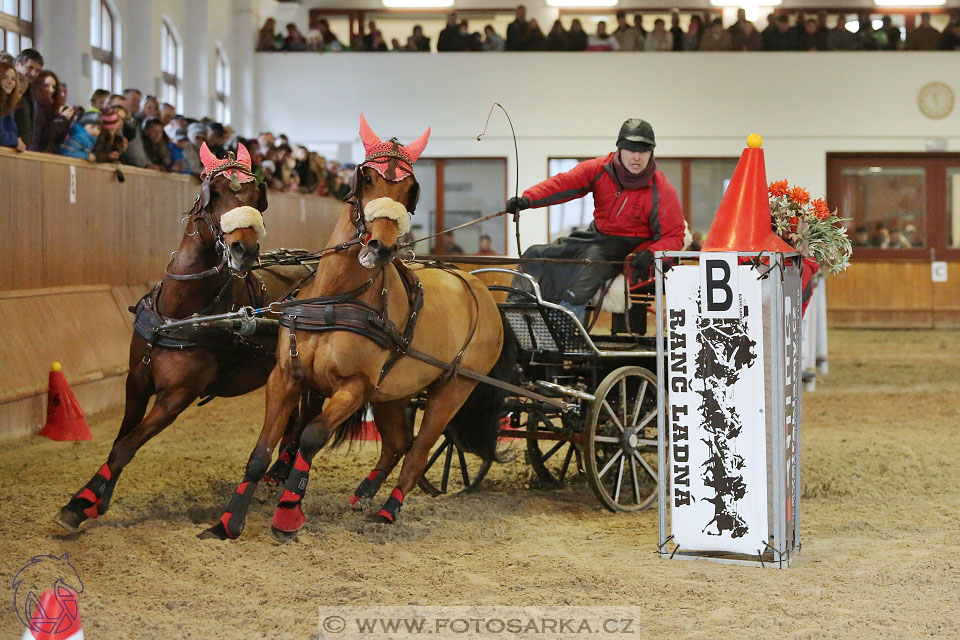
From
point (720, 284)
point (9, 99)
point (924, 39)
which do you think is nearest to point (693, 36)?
point (924, 39)

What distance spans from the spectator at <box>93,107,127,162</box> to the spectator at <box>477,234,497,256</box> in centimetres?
1119

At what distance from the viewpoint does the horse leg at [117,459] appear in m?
4.75

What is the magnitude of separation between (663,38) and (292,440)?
16.8 metres

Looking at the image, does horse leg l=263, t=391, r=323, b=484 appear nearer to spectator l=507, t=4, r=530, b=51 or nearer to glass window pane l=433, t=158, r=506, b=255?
glass window pane l=433, t=158, r=506, b=255

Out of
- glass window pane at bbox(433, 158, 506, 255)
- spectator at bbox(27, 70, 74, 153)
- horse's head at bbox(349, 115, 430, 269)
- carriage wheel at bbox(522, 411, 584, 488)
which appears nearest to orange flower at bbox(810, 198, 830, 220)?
carriage wheel at bbox(522, 411, 584, 488)

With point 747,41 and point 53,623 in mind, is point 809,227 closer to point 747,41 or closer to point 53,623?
point 53,623

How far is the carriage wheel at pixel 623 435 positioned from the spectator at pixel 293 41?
16.4 meters

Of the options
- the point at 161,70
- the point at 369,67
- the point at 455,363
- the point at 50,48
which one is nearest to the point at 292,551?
the point at 455,363

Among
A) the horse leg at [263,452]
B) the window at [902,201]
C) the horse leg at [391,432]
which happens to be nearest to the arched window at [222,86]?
the window at [902,201]

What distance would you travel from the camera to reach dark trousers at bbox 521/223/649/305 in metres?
6.07

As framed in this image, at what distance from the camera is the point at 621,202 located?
20.4 feet

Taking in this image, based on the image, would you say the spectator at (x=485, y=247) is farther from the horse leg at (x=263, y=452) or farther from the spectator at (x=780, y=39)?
the horse leg at (x=263, y=452)

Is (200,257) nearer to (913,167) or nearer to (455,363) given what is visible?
(455,363)

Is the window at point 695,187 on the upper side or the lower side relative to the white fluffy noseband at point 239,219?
upper
